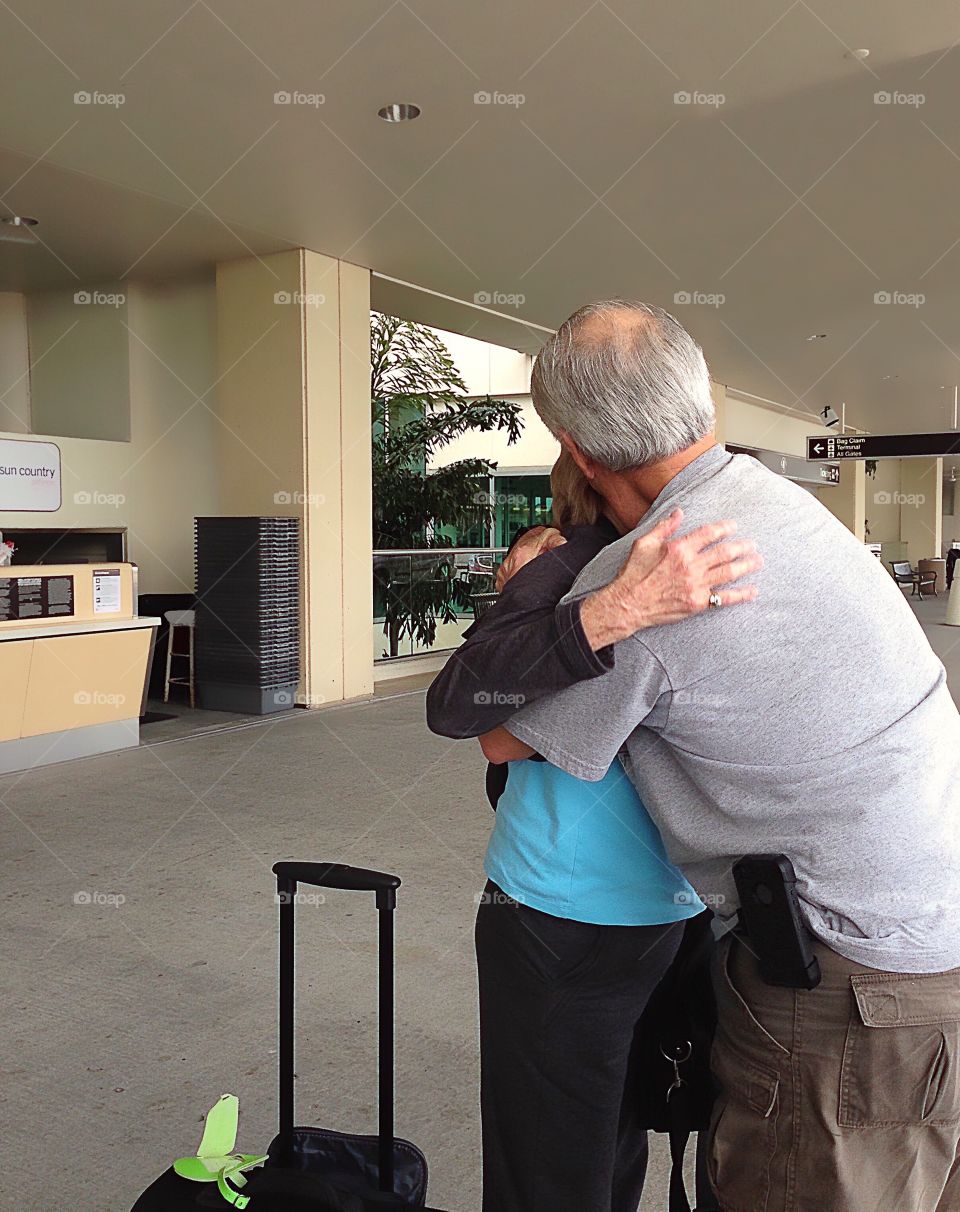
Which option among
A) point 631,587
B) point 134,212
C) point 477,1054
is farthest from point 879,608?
point 134,212

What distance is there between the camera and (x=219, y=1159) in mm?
1446

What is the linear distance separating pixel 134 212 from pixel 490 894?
6.39m

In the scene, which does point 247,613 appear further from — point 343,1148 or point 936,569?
point 936,569

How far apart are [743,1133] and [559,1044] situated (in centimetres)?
26

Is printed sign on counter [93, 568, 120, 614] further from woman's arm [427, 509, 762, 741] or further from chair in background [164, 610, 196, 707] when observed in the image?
woman's arm [427, 509, 762, 741]

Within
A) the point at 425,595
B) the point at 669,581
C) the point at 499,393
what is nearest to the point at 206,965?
the point at 669,581

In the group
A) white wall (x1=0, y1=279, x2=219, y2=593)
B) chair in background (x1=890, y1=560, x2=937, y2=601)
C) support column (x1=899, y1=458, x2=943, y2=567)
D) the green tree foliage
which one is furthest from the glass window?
support column (x1=899, y1=458, x2=943, y2=567)

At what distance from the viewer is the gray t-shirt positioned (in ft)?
3.49

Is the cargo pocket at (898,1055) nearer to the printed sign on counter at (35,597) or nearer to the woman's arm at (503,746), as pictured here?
the woman's arm at (503,746)

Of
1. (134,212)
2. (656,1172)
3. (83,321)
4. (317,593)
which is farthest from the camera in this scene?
(83,321)

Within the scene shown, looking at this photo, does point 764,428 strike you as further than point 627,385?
Yes

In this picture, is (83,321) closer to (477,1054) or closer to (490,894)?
(477,1054)

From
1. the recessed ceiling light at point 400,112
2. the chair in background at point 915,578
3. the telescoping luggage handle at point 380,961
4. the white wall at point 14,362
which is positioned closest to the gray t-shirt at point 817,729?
the telescoping luggage handle at point 380,961

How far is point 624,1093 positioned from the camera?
1384 mm
